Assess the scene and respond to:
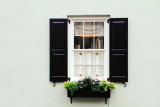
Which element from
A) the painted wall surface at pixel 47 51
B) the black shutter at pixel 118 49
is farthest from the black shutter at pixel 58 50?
the black shutter at pixel 118 49

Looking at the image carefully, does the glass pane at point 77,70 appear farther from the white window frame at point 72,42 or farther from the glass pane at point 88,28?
the glass pane at point 88,28

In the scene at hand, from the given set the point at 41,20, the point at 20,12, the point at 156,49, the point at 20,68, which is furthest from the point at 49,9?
the point at 156,49

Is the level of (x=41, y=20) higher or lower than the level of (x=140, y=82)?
higher

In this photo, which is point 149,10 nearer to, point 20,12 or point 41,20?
point 41,20

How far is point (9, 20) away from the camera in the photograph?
14.1 feet

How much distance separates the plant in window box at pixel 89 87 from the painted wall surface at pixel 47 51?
0.26m

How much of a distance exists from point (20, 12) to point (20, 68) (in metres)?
1.54

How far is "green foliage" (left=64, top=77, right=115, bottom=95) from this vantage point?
3.95 meters

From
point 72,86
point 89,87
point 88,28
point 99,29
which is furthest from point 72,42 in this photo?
point 89,87

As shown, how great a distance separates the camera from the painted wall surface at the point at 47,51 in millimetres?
4129

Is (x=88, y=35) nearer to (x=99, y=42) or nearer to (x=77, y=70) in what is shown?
(x=99, y=42)

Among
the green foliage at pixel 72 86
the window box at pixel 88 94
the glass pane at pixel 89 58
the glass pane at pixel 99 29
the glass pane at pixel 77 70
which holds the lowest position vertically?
the window box at pixel 88 94

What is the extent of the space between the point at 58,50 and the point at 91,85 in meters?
1.27

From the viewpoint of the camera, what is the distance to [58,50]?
4207 mm
